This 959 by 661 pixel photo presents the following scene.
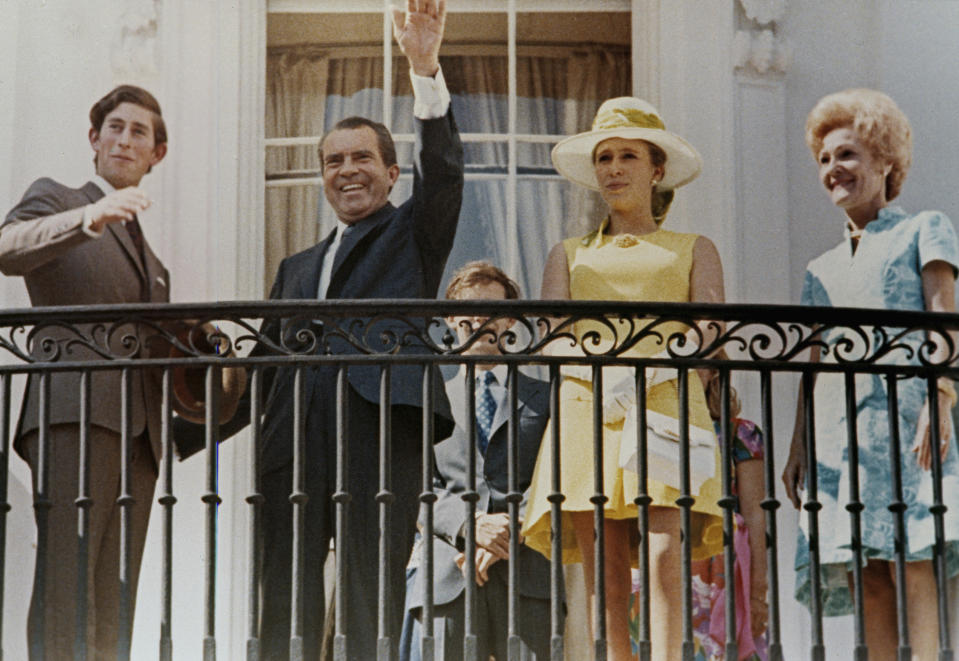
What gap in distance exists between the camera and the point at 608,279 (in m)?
6.45

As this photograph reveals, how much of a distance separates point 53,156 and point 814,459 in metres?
3.80

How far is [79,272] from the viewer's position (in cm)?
733

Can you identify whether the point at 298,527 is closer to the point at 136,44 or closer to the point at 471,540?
the point at 471,540

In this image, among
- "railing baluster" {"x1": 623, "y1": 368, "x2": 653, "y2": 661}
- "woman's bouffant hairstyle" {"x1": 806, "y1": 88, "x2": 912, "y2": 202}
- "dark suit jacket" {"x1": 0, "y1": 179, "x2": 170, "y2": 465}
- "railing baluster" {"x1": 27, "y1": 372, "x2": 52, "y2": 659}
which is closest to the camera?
"railing baluster" {"x1": 623, "y1": 368, "x2": 653, "y2": 661}

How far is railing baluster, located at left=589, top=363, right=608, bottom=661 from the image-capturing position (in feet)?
18.9

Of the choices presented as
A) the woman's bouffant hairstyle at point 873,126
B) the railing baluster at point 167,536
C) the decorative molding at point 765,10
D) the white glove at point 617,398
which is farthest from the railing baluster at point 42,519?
the decorative molding at point 765,10

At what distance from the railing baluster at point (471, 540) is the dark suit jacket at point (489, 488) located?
2.36 ft

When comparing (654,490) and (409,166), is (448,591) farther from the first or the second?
(409,166)

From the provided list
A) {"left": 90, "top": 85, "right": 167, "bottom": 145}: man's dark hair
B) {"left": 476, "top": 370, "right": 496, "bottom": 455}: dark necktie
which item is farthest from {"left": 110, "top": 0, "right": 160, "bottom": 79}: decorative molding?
{"left": 476, "top": 370, "right": 496, "bottom": 455}: dark necktie

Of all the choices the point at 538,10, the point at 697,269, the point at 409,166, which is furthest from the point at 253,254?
the point at 697,269

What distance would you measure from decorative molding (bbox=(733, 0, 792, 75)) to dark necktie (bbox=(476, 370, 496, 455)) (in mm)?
2140

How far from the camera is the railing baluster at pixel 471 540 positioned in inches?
226

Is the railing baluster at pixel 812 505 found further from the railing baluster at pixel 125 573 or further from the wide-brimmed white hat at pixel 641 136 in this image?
the railing baluster at pixel 125 573

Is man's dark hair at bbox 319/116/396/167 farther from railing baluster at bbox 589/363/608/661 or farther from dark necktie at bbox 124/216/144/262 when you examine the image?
railing baluster at bbox 589/363/608/661
